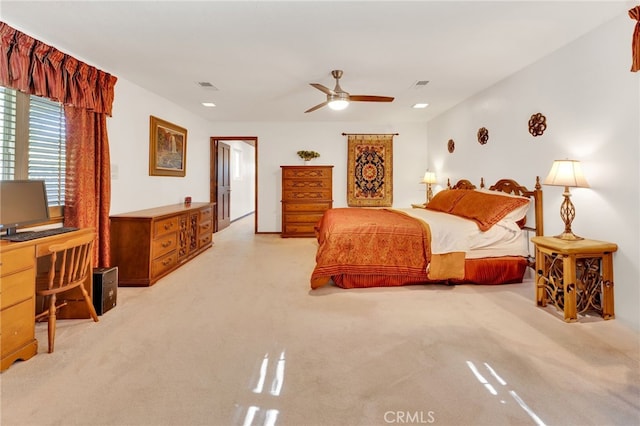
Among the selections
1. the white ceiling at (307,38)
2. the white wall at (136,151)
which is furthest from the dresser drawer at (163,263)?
the white ceiling at (307,38)

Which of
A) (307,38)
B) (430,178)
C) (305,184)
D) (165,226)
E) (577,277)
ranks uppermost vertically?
(307,38)

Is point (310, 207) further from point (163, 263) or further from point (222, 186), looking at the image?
point (163, 263)

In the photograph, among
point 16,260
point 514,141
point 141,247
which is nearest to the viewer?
point 16,260

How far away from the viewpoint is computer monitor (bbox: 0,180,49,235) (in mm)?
2057

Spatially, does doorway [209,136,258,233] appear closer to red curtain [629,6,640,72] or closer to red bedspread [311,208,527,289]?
red bedspread [311,208,527,289]

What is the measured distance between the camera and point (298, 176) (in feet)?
20.2

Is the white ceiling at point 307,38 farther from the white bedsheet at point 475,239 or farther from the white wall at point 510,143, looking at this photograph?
the white bedsheet at point 475,239

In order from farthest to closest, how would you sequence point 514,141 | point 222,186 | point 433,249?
point 222,186 < point 514,141 < point 433,249

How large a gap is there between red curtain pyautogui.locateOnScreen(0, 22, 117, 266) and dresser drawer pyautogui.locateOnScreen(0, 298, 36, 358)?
120cm

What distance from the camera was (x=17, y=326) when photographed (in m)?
1.83

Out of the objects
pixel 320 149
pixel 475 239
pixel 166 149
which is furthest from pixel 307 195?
pixel 475 239

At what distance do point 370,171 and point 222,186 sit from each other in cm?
343

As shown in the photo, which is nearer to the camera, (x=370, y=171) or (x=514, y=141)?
(x=514, y=141)

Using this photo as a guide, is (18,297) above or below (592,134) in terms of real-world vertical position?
below
